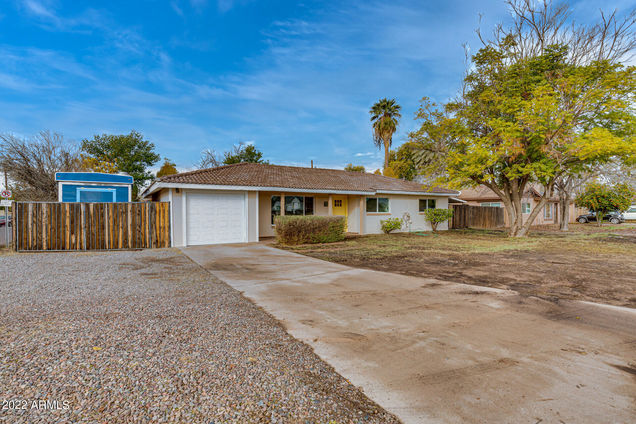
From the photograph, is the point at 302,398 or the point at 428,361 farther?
the point at 428,361

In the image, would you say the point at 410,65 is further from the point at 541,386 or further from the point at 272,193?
the point at 541,386

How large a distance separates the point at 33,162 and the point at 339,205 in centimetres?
2251

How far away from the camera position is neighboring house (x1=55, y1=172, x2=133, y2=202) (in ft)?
45.4

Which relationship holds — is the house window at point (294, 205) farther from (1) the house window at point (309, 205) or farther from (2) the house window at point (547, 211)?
(2) the house window at point (547, 211)

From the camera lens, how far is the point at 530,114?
12.9 metres

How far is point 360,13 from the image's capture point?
41.2 feet

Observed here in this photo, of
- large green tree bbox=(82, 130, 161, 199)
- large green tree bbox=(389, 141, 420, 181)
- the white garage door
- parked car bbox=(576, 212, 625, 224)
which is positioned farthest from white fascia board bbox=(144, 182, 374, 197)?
parked car bbox=(576, 212, 625, 224)

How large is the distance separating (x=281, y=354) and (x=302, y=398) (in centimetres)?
75

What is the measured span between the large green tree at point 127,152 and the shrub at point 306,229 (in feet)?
84.1

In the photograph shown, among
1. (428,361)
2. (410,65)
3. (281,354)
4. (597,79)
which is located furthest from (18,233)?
(597,79)

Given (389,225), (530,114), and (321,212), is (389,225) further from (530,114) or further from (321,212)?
(530,114)

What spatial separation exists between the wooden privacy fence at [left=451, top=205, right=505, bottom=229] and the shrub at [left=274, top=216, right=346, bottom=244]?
1310cm

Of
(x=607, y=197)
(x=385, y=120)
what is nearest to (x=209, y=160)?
(x=385, y=120)

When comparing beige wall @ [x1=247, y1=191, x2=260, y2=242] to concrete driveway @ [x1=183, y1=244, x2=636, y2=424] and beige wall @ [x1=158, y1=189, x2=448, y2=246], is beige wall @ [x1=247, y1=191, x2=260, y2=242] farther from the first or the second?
concrete driveway @ [x1=183, y1=244, x2=636, y2=424]
